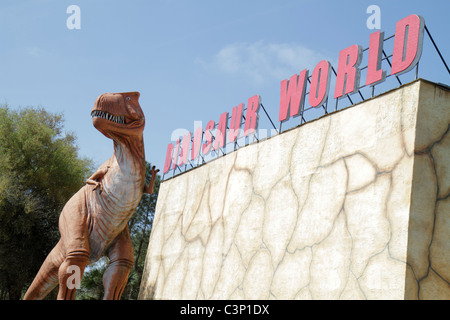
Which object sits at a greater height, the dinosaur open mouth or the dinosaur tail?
the dinosaur open mouth

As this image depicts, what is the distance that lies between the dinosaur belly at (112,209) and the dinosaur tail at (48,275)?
46cm

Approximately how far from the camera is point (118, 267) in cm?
577

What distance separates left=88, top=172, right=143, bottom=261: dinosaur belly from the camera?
5.73 metres

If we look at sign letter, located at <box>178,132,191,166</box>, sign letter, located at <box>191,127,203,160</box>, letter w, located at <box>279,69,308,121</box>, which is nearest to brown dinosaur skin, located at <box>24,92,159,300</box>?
letter w, located at <box>279,69,308,121</box>

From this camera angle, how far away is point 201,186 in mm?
11531

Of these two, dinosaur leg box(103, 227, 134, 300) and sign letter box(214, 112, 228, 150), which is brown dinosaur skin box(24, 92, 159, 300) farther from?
sign letter box(214, 112, 228, 150)

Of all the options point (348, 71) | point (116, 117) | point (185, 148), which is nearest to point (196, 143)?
point (185, 148)

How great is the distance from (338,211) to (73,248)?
150 inches

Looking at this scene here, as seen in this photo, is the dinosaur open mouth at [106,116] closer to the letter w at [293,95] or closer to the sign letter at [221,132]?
the letter w at [293,95]

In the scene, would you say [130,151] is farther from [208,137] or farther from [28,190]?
[28,190]

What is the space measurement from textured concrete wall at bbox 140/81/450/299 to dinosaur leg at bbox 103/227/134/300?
2987mm

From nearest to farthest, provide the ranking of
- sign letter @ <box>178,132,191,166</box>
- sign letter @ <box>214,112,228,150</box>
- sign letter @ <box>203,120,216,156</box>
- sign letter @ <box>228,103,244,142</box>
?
sign letter @ <box>228,103,244,142</box> < sign letter @ <box>214,112,228,150</box> < sign letter @ <box>203,120,216,156</box> < sign letter @ <box>178,132,191,166</box>

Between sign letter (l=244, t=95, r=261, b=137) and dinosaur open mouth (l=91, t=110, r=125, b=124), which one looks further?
sign letter (l=244, t=95, r=261, b=137)
